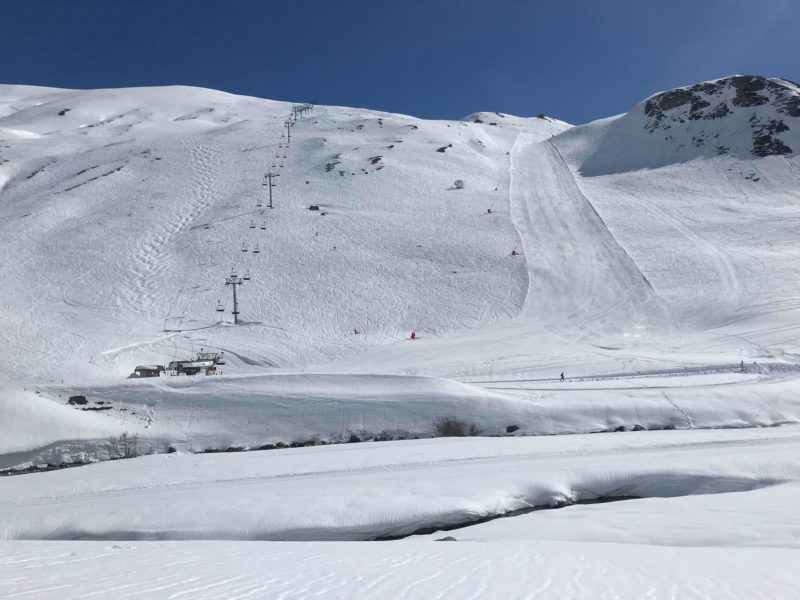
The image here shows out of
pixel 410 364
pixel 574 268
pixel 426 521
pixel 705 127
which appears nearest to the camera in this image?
pixel 426 521

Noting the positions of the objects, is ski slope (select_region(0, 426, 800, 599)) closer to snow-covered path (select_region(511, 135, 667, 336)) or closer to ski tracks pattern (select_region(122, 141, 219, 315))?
snow-covered path (select_region(511, 135, 667, 336))

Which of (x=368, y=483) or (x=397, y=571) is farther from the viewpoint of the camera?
(x=368, y=483)

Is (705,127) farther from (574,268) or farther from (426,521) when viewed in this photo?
(426,521)

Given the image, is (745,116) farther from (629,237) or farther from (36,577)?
(36,577)

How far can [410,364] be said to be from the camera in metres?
27.6

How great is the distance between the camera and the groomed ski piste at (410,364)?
31.8 ft

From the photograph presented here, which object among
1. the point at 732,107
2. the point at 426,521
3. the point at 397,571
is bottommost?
the point at 426,521

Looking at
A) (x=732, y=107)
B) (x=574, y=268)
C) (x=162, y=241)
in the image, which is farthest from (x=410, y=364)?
(x=732, y=107)

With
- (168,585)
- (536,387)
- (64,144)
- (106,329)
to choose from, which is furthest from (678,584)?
(64,144)

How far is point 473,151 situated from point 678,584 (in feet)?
217

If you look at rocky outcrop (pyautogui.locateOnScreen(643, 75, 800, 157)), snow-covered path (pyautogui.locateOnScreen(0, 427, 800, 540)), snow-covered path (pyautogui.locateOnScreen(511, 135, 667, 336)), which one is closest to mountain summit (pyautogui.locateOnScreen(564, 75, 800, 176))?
rocky outcrop (pyautogui.locateOnScreen(643, 75, 800, 157))

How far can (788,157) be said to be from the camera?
60219 millimetres

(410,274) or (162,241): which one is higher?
(162,241)

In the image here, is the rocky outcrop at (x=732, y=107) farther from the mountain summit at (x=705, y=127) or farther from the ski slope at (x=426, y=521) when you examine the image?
the ski slope at (x=426, y=521)
